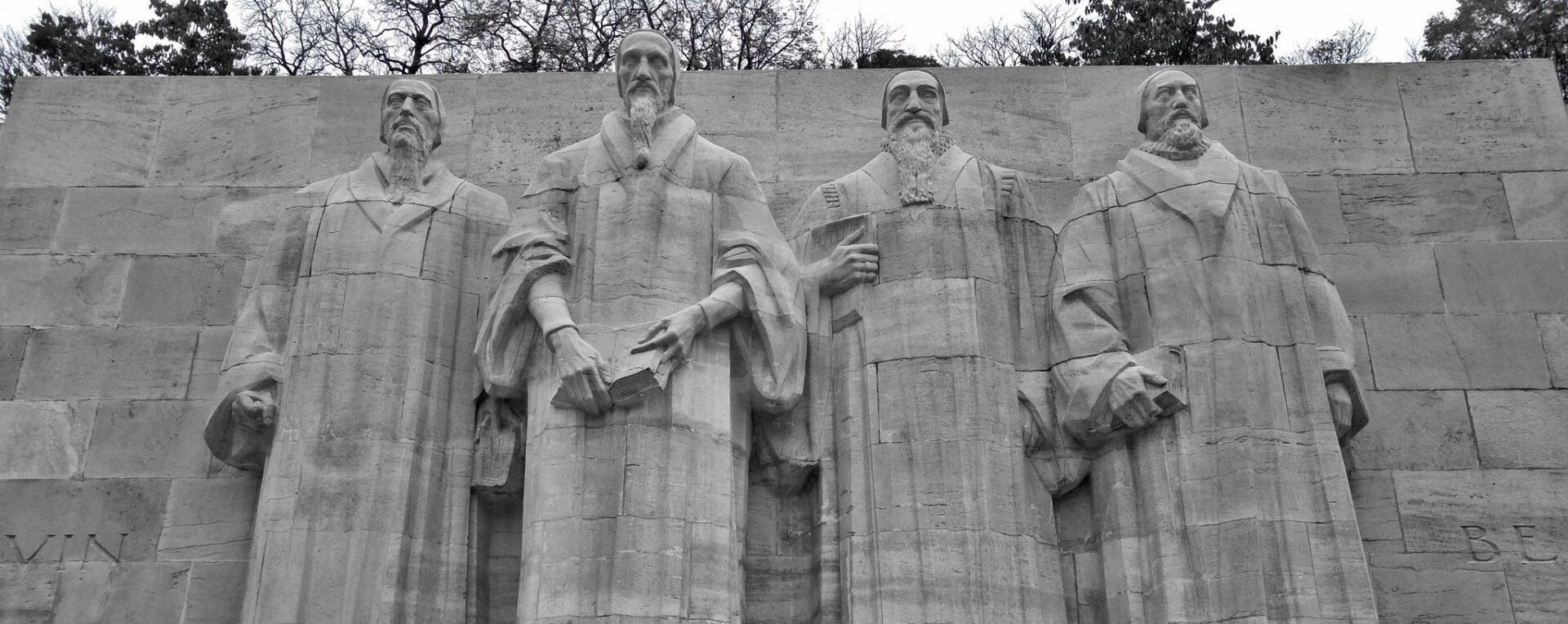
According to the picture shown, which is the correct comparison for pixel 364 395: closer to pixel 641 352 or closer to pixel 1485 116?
pixel 641 352

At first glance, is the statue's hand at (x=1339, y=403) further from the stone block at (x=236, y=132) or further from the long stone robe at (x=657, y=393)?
the stone block at (x=236, y=132)

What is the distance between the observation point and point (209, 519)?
10.8 m

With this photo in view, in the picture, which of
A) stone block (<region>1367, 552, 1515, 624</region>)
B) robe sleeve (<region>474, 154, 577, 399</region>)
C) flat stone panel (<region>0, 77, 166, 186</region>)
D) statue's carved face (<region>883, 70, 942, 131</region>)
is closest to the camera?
Result: robe sleeve (<region>474, 154, 577, 399</region>)

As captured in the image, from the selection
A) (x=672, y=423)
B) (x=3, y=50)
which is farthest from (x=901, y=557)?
(x=3, y=50)

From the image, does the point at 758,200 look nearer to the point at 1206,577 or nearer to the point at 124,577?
the point at 1206,577

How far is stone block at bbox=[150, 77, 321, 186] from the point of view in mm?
12289

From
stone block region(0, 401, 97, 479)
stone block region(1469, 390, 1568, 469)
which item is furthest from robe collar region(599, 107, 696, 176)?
stone block region(1469, 390, 1568, 469)

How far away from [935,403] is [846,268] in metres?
1.13

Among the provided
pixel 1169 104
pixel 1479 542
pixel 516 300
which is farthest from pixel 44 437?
pixel 1479 542

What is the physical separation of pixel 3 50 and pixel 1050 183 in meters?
15.4

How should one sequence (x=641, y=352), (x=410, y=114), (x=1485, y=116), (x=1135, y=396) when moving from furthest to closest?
(x=1485, y=116), (x=410, y=114), (x=1135, y=396), (x=641, y=352)

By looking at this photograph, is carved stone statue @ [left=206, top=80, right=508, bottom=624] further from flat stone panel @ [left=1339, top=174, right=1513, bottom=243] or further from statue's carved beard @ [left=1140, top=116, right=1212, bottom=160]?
flat stone panel @ [left=1339, top=174, right=1513, bottom=243]

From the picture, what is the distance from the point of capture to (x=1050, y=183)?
40.4ft

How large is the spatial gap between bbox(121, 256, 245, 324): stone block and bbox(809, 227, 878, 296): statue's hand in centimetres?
434
